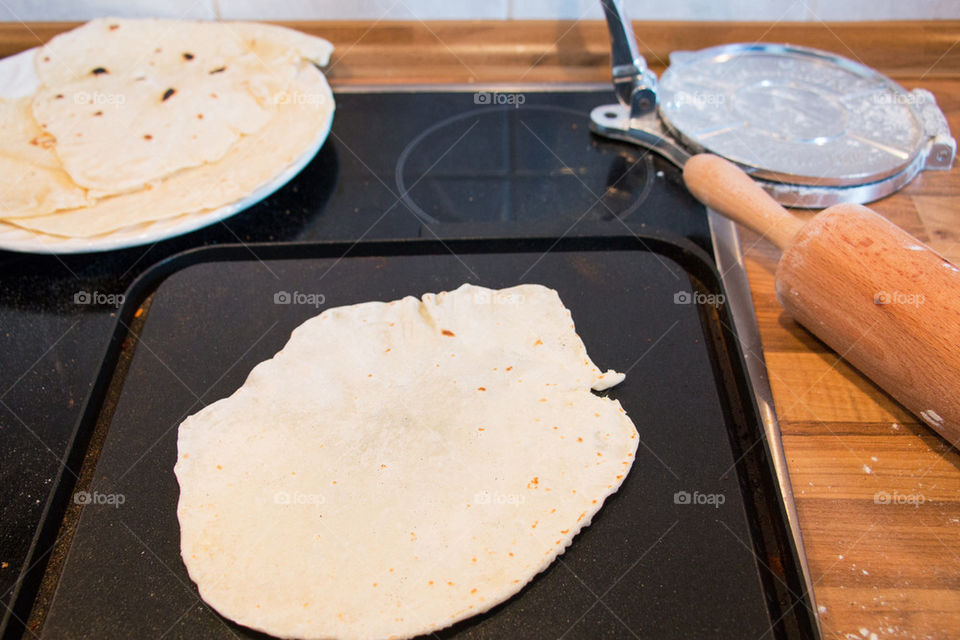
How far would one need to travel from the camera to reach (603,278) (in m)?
1.23

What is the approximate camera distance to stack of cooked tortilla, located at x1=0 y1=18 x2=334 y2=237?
1.31 metres

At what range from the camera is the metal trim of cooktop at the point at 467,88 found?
5.74 feet

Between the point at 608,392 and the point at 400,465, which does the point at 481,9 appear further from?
the point at 400,465

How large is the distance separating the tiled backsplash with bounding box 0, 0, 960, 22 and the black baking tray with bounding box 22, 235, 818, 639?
0.86m

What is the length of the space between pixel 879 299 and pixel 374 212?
0.92 metres

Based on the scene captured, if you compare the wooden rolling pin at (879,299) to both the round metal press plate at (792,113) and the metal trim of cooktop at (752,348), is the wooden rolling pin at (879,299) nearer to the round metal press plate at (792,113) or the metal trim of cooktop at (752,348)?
the metal trim of cooktop at (752,348)

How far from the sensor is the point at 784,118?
152 cm

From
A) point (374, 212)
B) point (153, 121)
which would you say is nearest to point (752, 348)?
point (374, 212)

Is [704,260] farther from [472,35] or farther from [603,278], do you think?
[472,35]

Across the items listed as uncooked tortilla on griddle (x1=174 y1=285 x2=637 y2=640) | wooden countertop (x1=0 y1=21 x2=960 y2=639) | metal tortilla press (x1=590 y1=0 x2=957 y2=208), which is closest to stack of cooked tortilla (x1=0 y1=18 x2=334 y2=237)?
wooden countertop (x1=0 y1=21 x2=960 y2=639)

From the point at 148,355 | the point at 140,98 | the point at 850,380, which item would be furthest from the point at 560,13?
the point at 148,355

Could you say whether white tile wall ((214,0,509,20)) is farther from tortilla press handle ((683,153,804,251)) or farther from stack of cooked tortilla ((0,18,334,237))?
tortilla press handle ((683,153,804,251))

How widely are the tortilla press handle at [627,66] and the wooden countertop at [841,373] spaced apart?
11.7 inches

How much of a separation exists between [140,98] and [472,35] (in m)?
0.83
